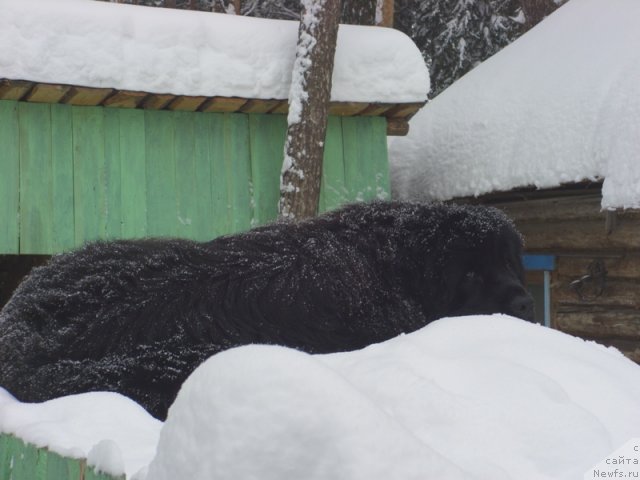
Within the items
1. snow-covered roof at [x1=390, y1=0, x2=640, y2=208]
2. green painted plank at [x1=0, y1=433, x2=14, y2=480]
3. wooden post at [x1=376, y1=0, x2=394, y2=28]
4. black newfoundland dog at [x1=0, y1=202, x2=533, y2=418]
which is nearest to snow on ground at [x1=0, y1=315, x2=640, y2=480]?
green painted plank at [x1=0, y1=433, x2=14, y2=480]

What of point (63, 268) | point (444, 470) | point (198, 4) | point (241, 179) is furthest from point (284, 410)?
point (198, 4)

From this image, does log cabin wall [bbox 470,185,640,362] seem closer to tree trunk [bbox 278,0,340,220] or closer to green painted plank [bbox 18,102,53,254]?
tree trunk [bbox 278,0,340,220]

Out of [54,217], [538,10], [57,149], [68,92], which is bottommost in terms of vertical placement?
[54,217]

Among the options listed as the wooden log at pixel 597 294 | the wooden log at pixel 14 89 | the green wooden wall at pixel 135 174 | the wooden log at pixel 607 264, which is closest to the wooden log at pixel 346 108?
the green wooden wall at pixel 135 174

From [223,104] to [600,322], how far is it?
3.76 m

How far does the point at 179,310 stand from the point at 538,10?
1138cm

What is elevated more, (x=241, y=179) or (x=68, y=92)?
(x=68, y=92)

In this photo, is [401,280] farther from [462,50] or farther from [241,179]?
[462,50]

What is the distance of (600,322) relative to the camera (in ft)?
25.9

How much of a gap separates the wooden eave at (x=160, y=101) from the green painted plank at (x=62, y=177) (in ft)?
0.39

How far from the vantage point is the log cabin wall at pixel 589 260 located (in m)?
7.57

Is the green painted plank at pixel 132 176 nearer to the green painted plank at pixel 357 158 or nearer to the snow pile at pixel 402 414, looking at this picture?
the green painted plank at pixel 357 158

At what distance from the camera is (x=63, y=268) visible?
3.15 meters

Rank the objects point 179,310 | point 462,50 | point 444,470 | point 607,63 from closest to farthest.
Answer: point 444,470, point 179,310, point 607,63, point 462,50
